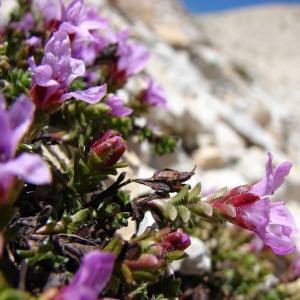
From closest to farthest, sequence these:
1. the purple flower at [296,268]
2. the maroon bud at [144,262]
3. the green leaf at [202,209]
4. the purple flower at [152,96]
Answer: the maroon bud at [144,262] → the green leaf at [202,209] → the purple flower at [152,96] → the purple flower at [296,268]

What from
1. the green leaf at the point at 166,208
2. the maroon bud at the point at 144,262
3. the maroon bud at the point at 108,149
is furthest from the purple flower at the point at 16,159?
the green leaf at the point at 166,208

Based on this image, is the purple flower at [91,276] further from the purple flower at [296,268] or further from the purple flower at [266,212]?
the purple flower at [296,268]

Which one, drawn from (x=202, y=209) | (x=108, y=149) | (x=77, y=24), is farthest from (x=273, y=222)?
(x=77, y=24)

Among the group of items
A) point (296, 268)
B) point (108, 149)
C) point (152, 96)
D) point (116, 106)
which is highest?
point (108, 149)

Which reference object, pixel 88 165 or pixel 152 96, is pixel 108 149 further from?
pixel 152 96

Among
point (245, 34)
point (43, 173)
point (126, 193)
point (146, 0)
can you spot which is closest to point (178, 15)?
point (146, 0)

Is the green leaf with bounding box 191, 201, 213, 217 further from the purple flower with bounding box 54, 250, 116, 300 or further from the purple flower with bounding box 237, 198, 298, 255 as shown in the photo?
the purple flower with bounding box 54, 250, 116, 300

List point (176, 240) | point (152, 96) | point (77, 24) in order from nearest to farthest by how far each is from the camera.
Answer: point (176, 240), point (77, 24), point (152, 96)
